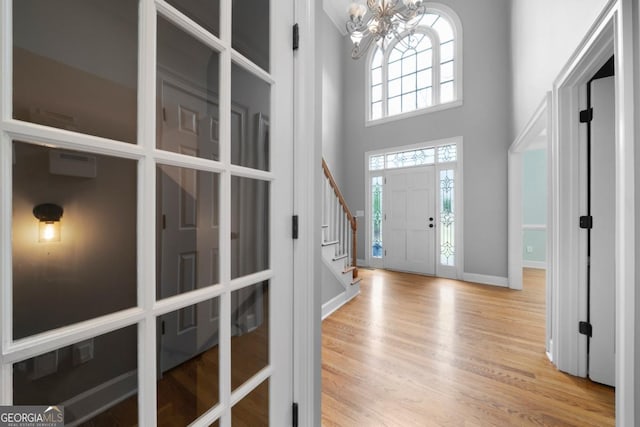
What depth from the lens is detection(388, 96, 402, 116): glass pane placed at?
5125 mm

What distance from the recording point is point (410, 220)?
4.91m

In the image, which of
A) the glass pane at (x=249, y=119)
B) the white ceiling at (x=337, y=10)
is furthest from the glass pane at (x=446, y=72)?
the glass pane at (x=249, y=119)

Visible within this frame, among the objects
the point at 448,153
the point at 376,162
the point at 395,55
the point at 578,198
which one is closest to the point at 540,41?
the point at 578,198

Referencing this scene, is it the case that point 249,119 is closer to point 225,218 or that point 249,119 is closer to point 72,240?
point 225,218

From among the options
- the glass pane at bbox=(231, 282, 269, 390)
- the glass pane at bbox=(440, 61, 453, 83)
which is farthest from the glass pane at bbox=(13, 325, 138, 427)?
the glass pane at bbox=(440, 61, 453, 83)

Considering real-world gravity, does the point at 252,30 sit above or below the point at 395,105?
below

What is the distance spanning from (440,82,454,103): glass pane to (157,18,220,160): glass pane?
15.7 ft

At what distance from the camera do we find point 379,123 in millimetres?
5234

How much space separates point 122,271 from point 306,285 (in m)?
0.65

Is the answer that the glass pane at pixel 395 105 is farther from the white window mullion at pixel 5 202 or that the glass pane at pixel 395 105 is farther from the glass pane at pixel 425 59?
the white window mullion at pixel 5 202

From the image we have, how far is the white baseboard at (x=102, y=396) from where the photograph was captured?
564 millimetres

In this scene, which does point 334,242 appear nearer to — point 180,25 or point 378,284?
point 378,284

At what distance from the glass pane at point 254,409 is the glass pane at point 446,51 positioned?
216 inches

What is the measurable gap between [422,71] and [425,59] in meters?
0.22
